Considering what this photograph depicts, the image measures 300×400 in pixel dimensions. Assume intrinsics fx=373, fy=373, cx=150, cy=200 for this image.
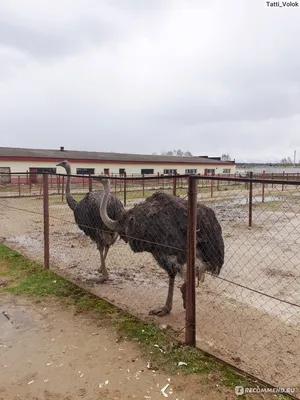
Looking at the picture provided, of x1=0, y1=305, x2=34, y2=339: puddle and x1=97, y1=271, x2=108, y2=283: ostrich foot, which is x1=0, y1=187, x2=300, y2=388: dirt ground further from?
x1=0, y1=305, x2=34, y2=339: puddle

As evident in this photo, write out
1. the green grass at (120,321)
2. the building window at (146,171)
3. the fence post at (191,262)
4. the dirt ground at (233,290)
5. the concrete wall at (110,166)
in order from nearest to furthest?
the green grass at (120,321)
the fence post at (191,262)
the dirt ground at (233,290)
the concrete wall at (110,166)
the building window at (146,171)

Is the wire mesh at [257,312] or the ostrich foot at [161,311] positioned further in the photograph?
the ostrich foot at [161,311]

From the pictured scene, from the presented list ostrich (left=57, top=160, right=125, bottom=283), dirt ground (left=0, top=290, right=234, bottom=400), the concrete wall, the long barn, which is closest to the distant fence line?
ostrich (left=57, top=160, right=125, bottom=283)

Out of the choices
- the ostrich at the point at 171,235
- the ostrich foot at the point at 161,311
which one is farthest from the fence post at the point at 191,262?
the ostrich foot at the point at 161,311

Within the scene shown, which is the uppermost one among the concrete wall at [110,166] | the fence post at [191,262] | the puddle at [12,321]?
the concrete wall at [110,166]

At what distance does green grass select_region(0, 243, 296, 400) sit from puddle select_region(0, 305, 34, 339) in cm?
44

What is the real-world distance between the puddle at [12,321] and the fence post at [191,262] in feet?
6.02

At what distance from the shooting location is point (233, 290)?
5.29 m

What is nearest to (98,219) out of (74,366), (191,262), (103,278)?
(103,278)

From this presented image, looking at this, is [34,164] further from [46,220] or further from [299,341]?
[299,341]

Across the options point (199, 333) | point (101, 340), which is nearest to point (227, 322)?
point (199, 333)

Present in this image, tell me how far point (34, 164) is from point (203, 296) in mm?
26906

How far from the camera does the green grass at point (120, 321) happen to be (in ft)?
10.4

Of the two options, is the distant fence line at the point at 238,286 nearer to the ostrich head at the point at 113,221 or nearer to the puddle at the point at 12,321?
the ostrich head at the point at 113,221
